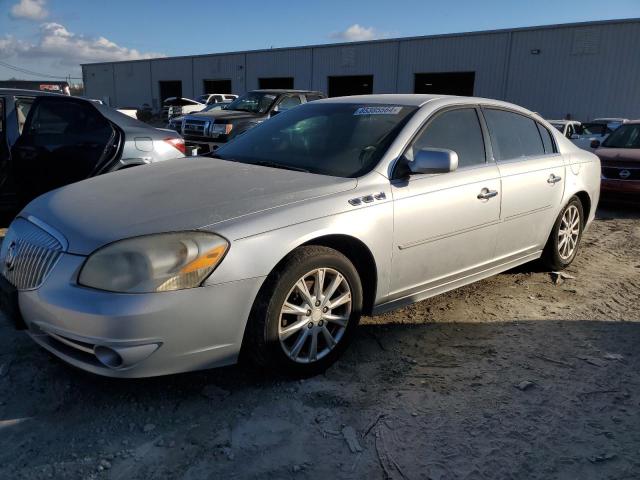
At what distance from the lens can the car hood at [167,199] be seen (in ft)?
8.46

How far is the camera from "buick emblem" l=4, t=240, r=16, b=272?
2.86m

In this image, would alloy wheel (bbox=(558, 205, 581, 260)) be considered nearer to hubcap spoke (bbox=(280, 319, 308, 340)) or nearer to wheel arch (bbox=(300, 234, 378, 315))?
wheel arch (bbox=(300, 234, 378, 315))

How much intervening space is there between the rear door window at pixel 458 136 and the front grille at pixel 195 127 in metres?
8.96

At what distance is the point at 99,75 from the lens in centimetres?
5316

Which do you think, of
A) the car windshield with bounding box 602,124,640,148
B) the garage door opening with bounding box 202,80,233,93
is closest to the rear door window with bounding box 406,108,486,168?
the car windshield with bounding box 602,124,640,148

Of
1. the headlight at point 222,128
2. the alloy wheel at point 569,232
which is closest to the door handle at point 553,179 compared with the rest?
the alloy wheel at point 569,232

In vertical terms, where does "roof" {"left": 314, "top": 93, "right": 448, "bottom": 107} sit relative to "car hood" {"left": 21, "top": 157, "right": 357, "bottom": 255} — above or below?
above

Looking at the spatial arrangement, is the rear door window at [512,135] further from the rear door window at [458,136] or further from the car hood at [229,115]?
the car hood at [229,115]

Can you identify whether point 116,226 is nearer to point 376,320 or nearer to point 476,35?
point 376,320

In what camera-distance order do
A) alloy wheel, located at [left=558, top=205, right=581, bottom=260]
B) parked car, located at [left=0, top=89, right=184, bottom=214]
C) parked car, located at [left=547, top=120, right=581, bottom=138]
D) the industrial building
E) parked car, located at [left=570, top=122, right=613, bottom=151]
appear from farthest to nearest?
the industrial building, parked car, located at [left=570, top=122, right=613, bottom=151], parked car, located at [left=547, top=120, right=581, bottom=138], parked car, located at [left=0, top=89, right=184, bottom=214], alloy wheel, located at [left=558, top=205, right=581, bottom=260]

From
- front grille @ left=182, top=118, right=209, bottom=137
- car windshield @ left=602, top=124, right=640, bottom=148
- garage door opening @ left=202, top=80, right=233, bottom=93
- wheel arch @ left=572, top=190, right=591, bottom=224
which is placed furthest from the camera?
garage door opening @ left=202, top=80, right=233, bottom=93

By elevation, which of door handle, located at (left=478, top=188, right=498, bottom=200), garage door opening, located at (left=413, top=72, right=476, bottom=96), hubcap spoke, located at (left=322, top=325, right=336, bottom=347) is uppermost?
garage door opening, located at (left=413, top=72, right=476, bottom=96)

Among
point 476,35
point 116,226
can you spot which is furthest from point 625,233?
point 476,35

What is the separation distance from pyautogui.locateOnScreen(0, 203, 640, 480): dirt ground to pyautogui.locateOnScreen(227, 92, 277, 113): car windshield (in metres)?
9.71
